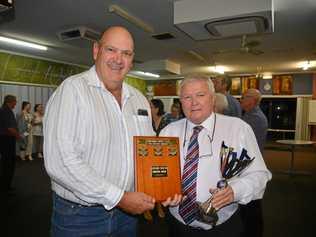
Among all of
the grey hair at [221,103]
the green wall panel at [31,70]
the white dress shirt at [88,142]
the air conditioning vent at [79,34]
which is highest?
the air conditioning vent at [79,34]

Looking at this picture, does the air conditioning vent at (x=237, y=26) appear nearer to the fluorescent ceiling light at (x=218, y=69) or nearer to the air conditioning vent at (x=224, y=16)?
the air conditioning vent at (x=224, y=16)

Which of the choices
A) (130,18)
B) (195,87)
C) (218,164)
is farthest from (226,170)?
(130,18)

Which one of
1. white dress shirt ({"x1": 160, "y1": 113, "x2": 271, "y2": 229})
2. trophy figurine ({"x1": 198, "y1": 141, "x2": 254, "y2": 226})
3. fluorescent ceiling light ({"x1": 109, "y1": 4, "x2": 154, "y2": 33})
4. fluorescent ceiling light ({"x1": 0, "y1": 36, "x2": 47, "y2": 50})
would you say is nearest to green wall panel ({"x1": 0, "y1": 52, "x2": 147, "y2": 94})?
fluorescent ceiling light ({"x1": 0, "y1": 36, "x2": 47, "y2": 50})

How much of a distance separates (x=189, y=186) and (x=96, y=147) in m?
0.54

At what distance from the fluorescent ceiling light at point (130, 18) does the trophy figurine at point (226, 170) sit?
326 centimetres

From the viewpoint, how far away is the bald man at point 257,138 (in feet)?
9.29

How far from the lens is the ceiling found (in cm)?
408

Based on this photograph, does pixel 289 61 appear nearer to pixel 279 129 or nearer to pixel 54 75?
pixel 279 129

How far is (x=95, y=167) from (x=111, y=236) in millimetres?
387

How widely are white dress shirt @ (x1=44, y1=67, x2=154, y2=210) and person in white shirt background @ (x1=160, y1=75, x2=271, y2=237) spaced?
339mm

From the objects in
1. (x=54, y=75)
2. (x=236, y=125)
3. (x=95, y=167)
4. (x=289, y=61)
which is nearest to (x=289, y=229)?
(x=236, y=125)

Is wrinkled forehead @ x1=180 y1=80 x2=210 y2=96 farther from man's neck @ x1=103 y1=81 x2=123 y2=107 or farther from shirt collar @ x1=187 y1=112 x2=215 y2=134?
man's neck @ x1=103 y1=81 x2=123 y2=107

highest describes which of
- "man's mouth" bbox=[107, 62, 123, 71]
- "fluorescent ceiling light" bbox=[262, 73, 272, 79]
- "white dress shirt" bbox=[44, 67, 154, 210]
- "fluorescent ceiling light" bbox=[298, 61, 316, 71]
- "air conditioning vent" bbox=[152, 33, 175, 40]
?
"fluorescent ceiling light" bbox=[298, 61, 316, 71]

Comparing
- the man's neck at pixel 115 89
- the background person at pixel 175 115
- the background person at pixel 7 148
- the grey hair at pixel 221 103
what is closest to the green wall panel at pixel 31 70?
the background person at pixel 7 148
